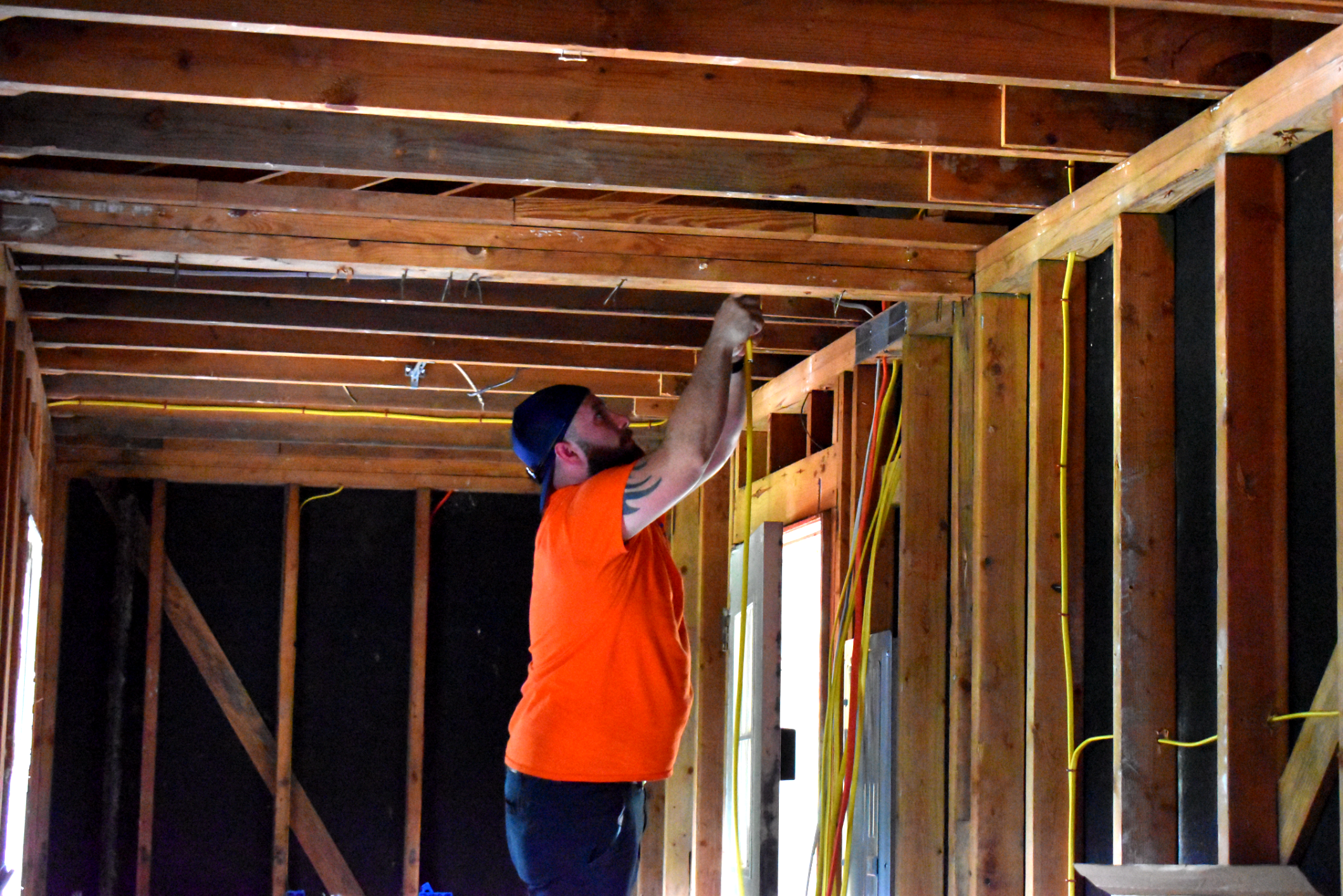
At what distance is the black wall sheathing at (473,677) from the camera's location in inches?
Answer: 277

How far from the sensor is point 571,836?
262 cm

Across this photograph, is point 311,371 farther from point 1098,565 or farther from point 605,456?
point 1098,565

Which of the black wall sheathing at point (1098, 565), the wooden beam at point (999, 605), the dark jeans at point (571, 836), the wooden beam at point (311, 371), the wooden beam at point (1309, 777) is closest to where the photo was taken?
the wooden beam at point (1309, 777)

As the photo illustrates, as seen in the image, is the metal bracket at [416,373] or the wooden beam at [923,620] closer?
the wooden beam at [923,620]

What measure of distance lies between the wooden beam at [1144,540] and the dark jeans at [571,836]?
0.99 metres

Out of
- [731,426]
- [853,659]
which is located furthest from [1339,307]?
[853,659]

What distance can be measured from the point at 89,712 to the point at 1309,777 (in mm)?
5997

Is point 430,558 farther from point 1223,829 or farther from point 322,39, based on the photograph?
point 1223,829

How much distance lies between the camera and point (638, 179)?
3.17 m

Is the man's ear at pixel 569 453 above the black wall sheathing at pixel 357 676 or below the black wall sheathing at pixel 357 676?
above

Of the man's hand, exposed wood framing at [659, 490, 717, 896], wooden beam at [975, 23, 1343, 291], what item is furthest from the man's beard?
exposed wood framing at [659, 490, 717, 896]

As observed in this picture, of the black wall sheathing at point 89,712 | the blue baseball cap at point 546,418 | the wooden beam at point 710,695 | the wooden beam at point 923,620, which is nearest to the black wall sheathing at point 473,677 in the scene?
the black wall sheathing at point 89,712

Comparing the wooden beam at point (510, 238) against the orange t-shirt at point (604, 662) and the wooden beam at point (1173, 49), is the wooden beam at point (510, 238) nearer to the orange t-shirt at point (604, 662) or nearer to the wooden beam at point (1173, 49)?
the wooden beam at point (1173, 49)

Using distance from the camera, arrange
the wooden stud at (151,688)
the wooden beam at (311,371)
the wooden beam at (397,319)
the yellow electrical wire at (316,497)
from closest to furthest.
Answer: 1. the wooden beam at (397,319)
2. the wooden beam at (311,371)
3. the wooden stud at (151,688)
4. the yellow electrical wire at (316,497)
